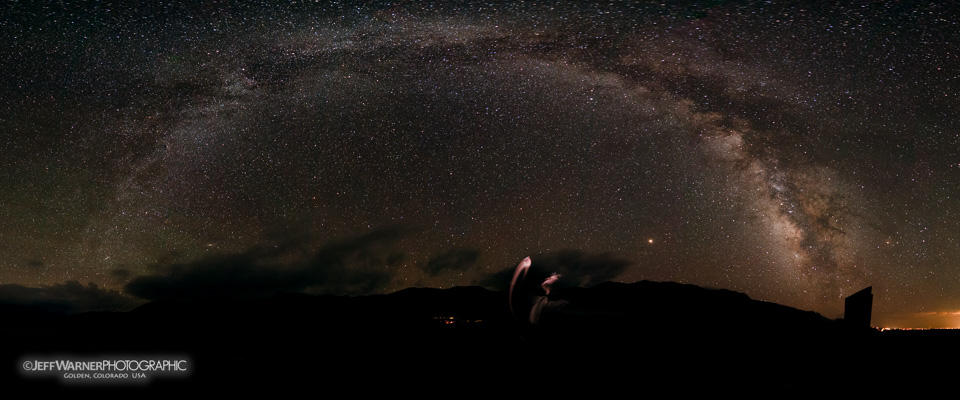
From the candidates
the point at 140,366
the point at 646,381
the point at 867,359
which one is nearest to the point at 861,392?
the point at 867,359

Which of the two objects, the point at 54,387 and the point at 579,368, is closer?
the point at 579,368

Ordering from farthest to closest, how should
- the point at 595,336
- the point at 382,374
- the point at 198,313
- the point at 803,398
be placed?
the point at 198,313 < the point at 382,374 < the point at 595,336 < the point at 803,398

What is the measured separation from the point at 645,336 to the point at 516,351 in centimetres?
646

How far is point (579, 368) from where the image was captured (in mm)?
8148

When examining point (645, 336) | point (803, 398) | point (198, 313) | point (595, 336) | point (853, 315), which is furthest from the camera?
point (198, 313)

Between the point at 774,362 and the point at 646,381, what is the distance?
2.44 metres

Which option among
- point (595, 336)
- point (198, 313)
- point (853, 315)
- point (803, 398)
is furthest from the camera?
point (198, 313)

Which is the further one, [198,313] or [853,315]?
[198,313]

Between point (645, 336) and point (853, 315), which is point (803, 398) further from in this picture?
point (853, 315)

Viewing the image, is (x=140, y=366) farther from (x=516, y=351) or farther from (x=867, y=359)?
(x=867, y=359)

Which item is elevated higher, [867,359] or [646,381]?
[646,381]

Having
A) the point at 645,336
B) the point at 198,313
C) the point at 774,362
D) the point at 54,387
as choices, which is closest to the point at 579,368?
the point at 645,336

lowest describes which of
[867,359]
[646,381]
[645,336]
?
[867,359]

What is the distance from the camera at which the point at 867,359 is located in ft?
25.9
